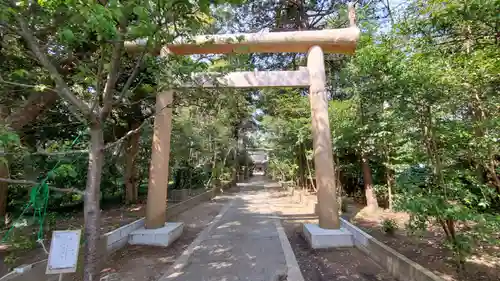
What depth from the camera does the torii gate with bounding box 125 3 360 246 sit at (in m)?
5.20

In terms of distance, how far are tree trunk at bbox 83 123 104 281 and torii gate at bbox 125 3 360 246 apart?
2.99 metres

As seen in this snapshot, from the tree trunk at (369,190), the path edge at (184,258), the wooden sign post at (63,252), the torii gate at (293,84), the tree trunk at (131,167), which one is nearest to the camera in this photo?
the wooden sign post at (63,252)

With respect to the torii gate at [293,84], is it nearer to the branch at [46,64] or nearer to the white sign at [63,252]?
the white sign at [63,252]

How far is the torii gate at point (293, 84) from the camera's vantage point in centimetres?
520

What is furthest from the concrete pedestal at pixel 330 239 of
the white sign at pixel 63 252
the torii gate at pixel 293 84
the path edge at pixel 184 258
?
the white sign at pixel 63 252

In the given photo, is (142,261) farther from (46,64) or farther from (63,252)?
(46,64)

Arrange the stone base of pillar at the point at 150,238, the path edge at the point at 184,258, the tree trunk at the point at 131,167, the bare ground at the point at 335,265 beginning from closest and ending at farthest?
the bare ground at the point at 335,265, the path edge at the point at 184,258, the stone base of pillar at the point at 150,238, the tree trunk at the point at 131,167

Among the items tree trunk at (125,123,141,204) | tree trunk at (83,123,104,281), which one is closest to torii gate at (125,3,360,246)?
tree trunk at (83,123,104,281)

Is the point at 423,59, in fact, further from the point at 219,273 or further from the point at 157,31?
the point at 219,273

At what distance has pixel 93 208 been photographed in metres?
2.28

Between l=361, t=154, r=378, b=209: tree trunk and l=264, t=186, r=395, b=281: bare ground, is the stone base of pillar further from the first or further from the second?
l=361, t=154, r=378, b=209: tree trunk

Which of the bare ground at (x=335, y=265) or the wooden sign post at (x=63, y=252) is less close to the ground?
the wooden sign post at (x=63, y=252)

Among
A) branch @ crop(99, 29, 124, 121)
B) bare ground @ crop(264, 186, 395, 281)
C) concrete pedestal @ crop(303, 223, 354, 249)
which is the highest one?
branch @ crop(99, 29, 124, 121)

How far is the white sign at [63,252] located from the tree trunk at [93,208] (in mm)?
231
